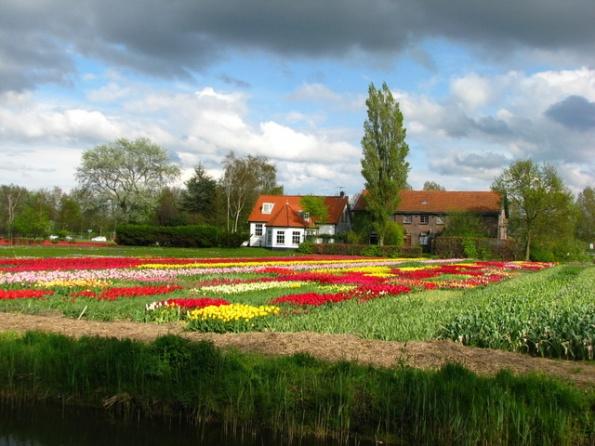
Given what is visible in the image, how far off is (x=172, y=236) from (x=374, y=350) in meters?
55.9

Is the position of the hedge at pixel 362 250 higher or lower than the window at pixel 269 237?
lower

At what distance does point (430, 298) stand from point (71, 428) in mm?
12170

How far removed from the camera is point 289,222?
71562 millimetres

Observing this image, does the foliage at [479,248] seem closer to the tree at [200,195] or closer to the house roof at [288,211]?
the house roof at [288,211]

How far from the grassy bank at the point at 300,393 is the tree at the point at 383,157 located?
56.3 metres

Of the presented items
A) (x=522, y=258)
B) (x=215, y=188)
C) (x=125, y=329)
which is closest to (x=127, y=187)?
(x=215, y=188)

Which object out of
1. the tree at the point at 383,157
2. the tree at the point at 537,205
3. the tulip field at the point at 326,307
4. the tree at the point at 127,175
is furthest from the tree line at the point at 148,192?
the tulip field at the point at 326,307

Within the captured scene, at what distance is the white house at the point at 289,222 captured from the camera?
71438 millimetres

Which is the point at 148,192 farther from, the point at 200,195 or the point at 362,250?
the point at 362,250

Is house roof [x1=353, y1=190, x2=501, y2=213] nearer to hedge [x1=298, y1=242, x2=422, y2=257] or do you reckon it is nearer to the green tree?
hedge [x1=298, y1=242, x2=422, y2=257]

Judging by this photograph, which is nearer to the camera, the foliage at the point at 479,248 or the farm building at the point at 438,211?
the foliage at the point at 479,248

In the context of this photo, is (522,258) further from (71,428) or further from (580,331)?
(71,428)

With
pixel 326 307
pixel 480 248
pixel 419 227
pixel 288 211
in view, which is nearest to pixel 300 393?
pixel 326 307

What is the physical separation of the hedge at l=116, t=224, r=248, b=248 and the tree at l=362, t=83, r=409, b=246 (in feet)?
54.5
